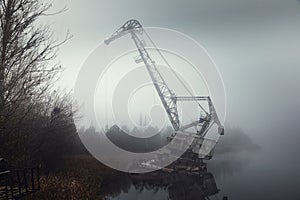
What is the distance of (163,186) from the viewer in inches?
910

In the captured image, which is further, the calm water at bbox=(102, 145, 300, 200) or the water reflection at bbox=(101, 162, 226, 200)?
the water reflection at bbox=(101, 162, 226, 200)

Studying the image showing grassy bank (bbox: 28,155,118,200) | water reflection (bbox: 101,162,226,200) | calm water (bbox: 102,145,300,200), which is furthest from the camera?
water reflection (bbox: 101,162,226,200)

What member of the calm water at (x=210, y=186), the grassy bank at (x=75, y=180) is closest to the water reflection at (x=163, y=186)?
the calm water at (x=210, y=186)

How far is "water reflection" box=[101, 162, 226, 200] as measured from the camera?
20.3 m

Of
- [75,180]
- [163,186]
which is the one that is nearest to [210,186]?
[163,186]

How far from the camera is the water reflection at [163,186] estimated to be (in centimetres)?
2033

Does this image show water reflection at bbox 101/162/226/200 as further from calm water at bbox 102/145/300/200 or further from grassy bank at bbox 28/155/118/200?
grassy bank at bbox 28/155/118/200

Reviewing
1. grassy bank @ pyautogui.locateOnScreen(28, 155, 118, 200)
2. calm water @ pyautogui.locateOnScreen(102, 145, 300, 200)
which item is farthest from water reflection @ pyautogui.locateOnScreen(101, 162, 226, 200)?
grassy bank @ pyautogui.locateOnScreen(28, 155, 118, 200)

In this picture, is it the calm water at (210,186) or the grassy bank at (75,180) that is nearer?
the grassy bank at (75,180)

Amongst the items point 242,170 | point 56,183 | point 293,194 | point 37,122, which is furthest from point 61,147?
point 242,170

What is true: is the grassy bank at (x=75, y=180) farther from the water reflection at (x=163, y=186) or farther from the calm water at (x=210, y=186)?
the calm water at (x=210, y=186)

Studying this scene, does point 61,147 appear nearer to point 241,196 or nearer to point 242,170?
point 241,196

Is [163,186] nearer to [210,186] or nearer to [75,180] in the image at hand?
[210,186]

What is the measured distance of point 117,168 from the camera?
24266 mm
